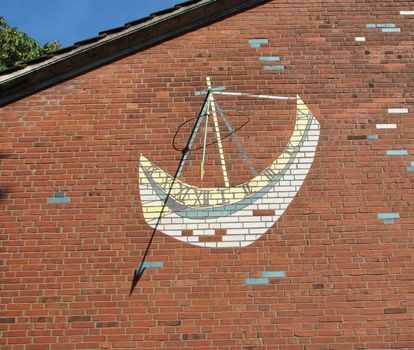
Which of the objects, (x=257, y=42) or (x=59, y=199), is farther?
(x=257, y=42)

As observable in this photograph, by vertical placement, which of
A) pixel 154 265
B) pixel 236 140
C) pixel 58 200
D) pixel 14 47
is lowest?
pixel 154 265

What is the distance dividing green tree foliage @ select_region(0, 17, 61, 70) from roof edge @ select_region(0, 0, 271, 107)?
369 inches

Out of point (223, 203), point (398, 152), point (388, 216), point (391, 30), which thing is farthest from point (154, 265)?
point (391, 30)

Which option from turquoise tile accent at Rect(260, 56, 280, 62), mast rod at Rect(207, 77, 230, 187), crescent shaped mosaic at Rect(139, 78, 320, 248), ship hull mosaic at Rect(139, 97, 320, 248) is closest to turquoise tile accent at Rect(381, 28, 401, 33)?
turquoise tile accent at Rect(260, 56, 280, 62)

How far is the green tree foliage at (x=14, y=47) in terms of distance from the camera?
655 inches

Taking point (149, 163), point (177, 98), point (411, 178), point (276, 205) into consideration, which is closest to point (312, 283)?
point (276, 205)

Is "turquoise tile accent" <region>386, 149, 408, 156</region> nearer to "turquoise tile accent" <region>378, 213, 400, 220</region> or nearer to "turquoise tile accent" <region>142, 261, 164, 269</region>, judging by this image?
"turquoise tile accent" <region>378, 213, 400, 220</region>

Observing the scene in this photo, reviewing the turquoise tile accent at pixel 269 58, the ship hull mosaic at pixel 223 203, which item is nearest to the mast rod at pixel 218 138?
the ship hull mosaic at pixel 223 203

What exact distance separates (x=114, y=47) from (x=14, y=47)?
10.0 meters

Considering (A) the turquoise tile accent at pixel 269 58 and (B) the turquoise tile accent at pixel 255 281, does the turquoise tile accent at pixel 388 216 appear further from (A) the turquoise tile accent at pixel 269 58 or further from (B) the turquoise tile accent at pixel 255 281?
(A) the turquoise tile accent at pixel 269 58

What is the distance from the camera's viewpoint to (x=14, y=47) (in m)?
16.8

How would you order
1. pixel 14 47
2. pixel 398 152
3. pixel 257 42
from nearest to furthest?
1. pixel 398 152
2. pixel 257 42
3. pixel 14 47

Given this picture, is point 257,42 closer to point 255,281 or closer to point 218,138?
point 218,138

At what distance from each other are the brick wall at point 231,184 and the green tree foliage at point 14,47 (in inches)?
387
